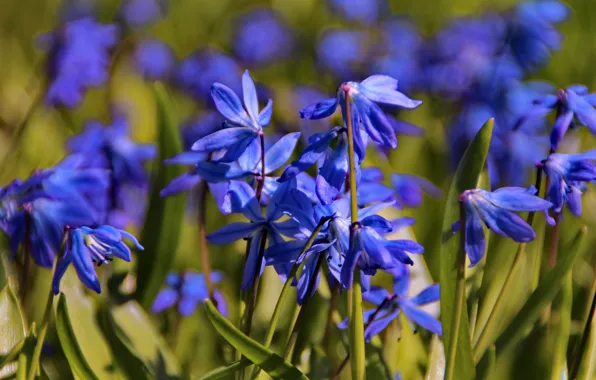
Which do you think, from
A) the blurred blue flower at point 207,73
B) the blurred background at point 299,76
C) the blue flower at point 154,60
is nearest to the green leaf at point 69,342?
the blurred background at point 299,76

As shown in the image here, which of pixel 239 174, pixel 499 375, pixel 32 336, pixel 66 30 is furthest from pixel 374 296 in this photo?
pixel 66 30

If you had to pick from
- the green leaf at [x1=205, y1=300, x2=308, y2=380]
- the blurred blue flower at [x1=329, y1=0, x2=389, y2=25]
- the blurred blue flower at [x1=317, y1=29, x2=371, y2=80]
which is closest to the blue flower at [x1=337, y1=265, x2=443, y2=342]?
the green leaf at [x1=205, y1=300, x2=308, y2=380]

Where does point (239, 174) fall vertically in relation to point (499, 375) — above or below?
above

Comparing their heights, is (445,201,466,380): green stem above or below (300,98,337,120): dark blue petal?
below

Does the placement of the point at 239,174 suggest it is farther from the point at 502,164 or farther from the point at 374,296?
the point at 502,164

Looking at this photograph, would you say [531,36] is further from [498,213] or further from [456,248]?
[498,213]

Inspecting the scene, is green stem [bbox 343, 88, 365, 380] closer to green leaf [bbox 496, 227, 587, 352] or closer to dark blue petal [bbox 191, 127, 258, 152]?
dark blue petal [bbox 191, 127, 258, 152]
